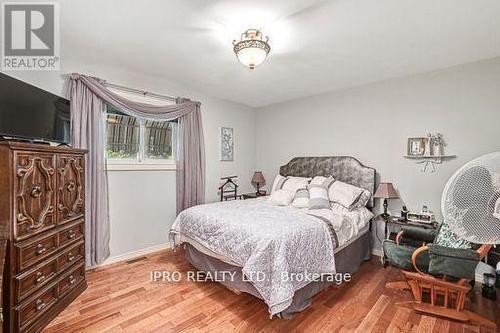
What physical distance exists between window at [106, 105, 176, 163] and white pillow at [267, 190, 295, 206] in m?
1.75

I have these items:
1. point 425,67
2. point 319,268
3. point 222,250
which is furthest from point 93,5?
point 425,67

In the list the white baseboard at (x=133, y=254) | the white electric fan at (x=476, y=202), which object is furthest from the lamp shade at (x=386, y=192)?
the white baseboard at (x=133, y=254)

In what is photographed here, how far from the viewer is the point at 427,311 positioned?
198cm

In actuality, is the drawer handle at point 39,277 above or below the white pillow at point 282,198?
below

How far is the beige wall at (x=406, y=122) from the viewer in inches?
105

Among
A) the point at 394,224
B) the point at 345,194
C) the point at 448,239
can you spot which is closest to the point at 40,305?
the point at 345,194

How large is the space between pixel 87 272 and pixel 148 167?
1.46m

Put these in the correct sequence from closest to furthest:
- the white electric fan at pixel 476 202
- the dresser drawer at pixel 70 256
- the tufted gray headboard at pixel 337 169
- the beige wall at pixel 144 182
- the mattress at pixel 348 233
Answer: the white electric fan at pixel 476 202 < the dresser drawer at pixel 70 256 < the mattress at pixel 348 233 < the beige wall at pixel 144 182 < the tufted gray headboard at pixel 337 169

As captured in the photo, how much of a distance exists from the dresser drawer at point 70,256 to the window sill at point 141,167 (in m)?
1.03

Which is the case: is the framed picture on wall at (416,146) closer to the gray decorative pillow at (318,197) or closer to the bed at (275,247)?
the bed at (275,247)

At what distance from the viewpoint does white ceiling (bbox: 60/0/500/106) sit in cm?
178

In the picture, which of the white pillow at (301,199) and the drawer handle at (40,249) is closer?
the drawer handle at (40,249)

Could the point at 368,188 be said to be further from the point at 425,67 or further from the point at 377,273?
the point at 425,67

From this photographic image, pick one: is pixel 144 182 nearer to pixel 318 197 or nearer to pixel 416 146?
pixel 318 197
